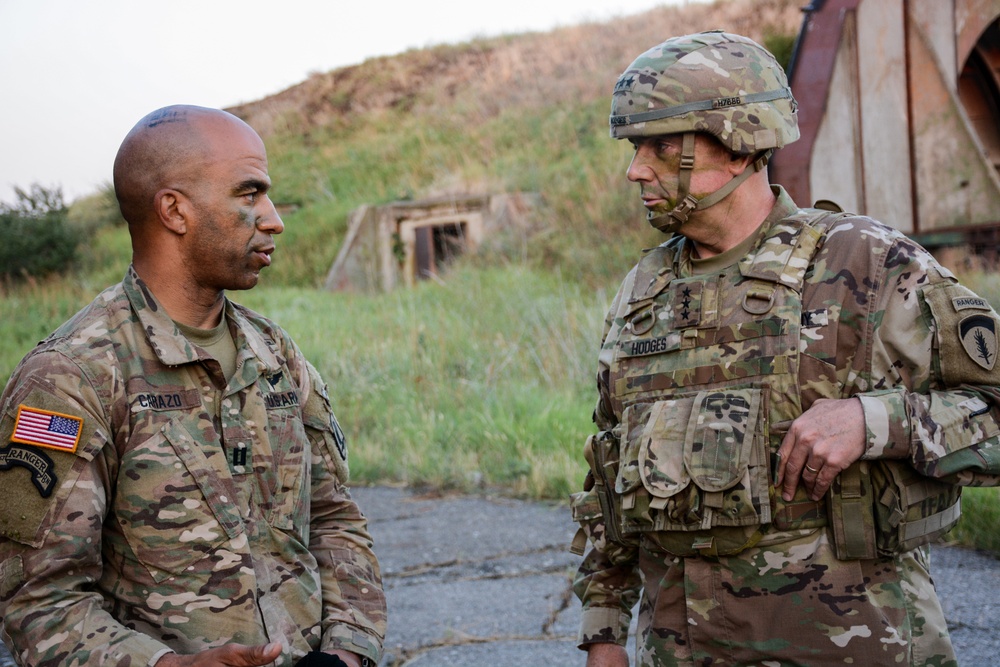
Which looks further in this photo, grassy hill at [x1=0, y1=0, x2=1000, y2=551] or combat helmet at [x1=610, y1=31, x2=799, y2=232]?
grassy hill at [x1=0, y1=0, x2=1000, y2=551]

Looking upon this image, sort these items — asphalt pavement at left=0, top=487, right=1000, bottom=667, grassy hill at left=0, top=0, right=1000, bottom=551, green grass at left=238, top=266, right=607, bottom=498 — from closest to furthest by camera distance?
asphalt pavement at left=0, top=487, right=1000, bottom=667
green grass at left=238, top=266, right=607, bottom=498
grassy hill at left=0, top=0, right=1000, bottom=551

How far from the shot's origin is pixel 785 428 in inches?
87.1

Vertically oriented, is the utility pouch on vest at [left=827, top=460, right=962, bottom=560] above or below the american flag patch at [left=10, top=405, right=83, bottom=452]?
below

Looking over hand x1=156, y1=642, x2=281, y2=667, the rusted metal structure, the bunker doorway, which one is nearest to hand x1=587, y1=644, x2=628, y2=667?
hand x1=156, y1=642, x2=281, y2=667

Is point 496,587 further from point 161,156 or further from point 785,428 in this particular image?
point 161,156

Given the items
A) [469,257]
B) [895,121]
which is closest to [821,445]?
[895,121]

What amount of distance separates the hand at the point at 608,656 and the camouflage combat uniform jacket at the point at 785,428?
0.13 m

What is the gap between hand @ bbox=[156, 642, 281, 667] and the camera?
183 centimetres

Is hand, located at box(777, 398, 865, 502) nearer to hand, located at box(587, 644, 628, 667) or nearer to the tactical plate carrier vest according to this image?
the tactical plate carrier vest

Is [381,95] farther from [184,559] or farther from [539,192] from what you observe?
[184,559]

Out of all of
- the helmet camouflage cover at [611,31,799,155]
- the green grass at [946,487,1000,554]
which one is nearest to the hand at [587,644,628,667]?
the helmet camouflage cover at [611,31,799,155]

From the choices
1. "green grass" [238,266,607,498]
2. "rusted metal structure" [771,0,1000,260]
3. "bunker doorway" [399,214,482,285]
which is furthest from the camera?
"bunker doorway" [399,214,482,285]

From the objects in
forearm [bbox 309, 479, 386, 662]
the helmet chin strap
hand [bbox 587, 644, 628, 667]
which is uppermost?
the helmet chin strap

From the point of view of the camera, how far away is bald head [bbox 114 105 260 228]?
2160 mm
